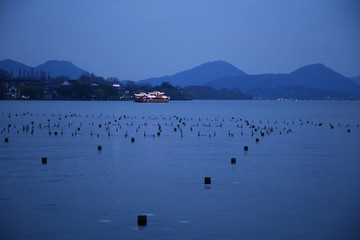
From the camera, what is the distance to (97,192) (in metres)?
27.6

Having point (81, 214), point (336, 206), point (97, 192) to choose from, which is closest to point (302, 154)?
point (336, 206)

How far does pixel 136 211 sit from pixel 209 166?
49.4 feet

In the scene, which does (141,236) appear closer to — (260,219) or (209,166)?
(260,219)

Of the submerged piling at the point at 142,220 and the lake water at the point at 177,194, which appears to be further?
the submerged piling at the point at 142,220

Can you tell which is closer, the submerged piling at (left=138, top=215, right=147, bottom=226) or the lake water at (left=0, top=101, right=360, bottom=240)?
the lake water at (left=0, top=101, right=360, bottom=240)

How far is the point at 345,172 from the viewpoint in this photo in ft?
119

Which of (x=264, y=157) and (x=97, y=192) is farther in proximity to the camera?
(x=264, y=157)

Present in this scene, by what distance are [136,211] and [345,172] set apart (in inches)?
741

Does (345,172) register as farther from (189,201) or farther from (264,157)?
(189,201)

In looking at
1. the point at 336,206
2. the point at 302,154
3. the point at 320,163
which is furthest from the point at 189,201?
the point at 302,154

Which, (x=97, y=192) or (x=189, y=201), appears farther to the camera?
(x=97, y=192)

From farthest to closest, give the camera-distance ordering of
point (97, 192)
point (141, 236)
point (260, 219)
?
point (97, 192) → point (260, 219) → point (141, 236)

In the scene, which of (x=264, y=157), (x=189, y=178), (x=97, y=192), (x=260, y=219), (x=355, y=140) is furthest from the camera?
(x=355, y=140)

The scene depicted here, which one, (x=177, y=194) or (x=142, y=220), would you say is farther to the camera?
(x=177, y=194)
